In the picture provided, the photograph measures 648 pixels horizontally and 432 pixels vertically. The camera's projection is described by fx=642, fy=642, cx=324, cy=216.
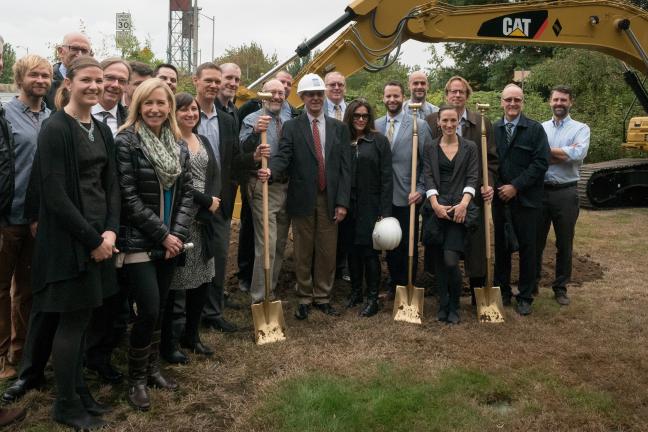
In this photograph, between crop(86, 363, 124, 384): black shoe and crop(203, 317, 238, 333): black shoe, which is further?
crop(203, 317, 238, 333): black shoe

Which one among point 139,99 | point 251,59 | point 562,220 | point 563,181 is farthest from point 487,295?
point 251,59

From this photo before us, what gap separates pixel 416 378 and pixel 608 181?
996cm

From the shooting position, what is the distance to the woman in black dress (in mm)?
3301

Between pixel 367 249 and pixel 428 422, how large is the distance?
2413 mm

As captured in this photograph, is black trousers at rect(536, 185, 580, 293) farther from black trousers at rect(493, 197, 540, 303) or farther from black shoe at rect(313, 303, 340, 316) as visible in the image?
black shoe at rect(313, 303, 340, 316)

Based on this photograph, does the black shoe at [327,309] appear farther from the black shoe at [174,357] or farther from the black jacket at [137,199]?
the black jacket at [137,199]

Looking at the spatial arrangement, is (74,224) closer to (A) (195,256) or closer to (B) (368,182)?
(A) (195,256)

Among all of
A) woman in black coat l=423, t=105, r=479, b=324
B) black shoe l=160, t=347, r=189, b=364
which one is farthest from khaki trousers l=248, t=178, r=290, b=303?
woman in black coat l=423, t=105, r=479, b=324

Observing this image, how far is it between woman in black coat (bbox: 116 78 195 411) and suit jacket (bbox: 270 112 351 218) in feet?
5.79

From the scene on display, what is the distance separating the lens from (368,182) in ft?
19.2

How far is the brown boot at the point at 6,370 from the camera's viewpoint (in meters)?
4.21

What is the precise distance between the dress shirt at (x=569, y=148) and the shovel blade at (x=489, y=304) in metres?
1.31

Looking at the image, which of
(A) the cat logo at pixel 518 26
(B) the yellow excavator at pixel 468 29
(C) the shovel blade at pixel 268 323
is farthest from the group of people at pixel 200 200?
(A) the cat logo at pixel 518 26

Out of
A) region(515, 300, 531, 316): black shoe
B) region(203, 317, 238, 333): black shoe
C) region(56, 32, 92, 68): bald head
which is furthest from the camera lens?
region(515, 300, 531, 316): black shoe
